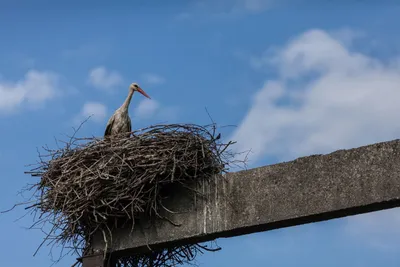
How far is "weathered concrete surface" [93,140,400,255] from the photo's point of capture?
5.06 m

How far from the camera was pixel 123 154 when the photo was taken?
20.5ft

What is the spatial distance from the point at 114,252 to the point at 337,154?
1.83 meters

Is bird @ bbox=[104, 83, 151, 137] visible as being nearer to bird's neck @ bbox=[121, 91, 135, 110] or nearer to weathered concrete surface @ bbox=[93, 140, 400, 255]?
bird's neck @ bbox=[121, 91, 135, 110]

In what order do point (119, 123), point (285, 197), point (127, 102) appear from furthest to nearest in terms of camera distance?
point (127, 102) → point (119, 123) → point (285, 197)

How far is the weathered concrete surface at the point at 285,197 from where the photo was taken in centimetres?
506

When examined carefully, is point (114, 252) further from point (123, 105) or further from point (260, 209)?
point (123, 105)

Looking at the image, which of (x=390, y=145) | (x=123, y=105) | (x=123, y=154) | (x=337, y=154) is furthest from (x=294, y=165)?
(x=123, y=105)

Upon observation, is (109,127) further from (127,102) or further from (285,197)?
(285,197)

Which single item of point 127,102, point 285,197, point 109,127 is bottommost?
point 285,197

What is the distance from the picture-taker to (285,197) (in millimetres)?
5355

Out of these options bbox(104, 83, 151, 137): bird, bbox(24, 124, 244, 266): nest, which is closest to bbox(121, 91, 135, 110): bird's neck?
bbox(104, 83, 151, 137): bird

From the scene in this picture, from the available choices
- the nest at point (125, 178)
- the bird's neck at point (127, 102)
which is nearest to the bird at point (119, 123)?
the bird's neck at point (127, 102)

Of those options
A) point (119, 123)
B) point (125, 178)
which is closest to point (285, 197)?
point (125, 178)

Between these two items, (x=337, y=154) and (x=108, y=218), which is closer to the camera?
(x=337, y=154)
